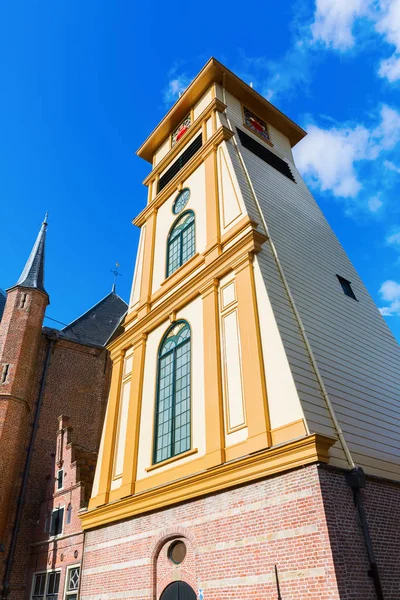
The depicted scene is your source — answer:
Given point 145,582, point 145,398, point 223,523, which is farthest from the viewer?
point 145,398

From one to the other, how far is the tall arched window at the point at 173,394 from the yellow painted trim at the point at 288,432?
3079 millimetres

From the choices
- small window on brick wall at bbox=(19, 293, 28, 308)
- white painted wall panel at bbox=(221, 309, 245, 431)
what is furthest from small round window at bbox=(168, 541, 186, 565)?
small window on brick wall at bbox=(19, 293, 28, 308)

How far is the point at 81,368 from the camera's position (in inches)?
886

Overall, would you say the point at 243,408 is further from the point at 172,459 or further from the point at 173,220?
the point at 173,220

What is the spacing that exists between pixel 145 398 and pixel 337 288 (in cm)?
655

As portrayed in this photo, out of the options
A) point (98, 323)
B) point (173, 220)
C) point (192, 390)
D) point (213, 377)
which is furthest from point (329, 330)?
point (98, 323)

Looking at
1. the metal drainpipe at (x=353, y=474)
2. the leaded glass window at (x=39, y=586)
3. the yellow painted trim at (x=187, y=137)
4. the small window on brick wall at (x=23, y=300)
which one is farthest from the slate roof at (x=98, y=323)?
the metal drainpipe at (x=353, y=474)

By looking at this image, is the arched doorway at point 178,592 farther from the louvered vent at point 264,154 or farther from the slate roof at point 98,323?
the slate roof at point 98,323

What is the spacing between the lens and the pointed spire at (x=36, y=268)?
2181cm

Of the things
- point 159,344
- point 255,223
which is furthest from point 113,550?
point 255,223

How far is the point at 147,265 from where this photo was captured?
17.3 meters

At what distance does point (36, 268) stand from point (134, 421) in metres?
12.3

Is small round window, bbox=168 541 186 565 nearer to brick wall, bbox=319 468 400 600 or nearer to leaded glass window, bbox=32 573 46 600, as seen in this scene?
brick wall, bbox=319 468 400 600

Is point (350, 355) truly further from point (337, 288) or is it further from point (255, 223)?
point (255, 223)
